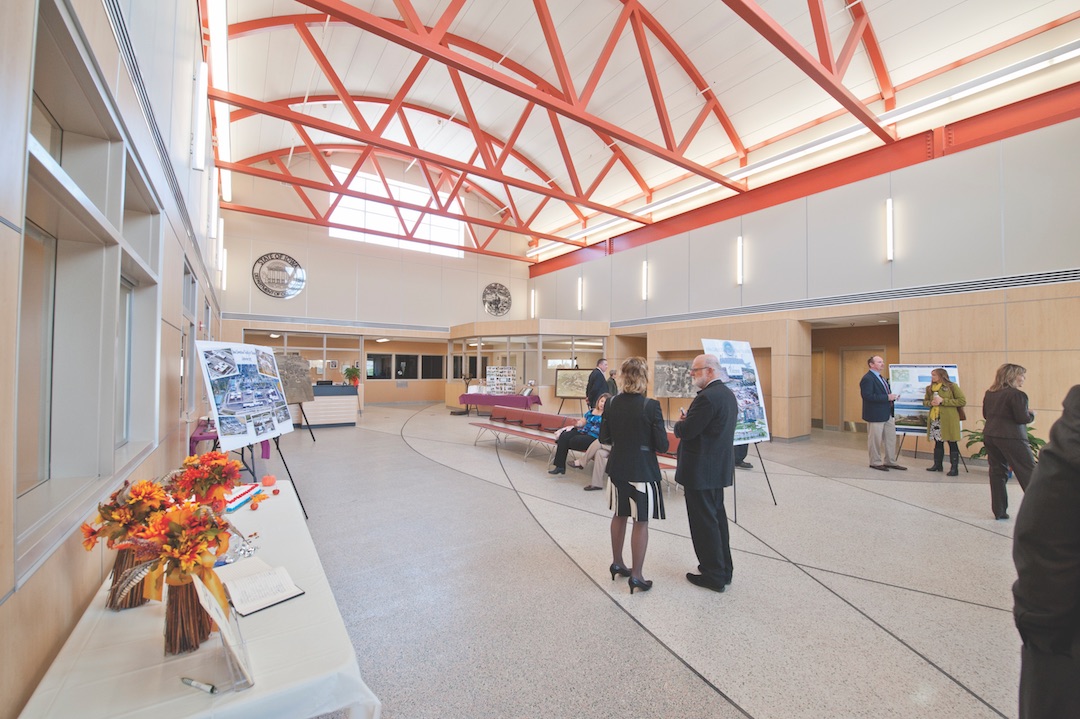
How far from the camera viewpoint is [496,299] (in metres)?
17.5

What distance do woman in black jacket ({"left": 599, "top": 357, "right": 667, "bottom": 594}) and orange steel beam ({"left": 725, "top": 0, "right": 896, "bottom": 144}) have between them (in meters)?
5.19

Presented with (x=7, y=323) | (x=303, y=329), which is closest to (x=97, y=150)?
(x=7, y=323)

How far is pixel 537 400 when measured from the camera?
11.3 metres

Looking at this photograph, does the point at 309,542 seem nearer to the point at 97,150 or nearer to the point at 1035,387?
the point at 97,150

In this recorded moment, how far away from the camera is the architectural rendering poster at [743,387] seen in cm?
473

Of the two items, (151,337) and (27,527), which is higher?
(151,337)

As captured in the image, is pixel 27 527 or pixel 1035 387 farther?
pixel 1035 387

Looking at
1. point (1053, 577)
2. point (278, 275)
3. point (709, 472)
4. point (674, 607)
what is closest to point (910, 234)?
point (709, 472)

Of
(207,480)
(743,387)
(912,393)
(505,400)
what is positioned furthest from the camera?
A: (505,400)

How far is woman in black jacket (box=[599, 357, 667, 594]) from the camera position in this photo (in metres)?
2.70

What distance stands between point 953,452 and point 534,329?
956 centimetres

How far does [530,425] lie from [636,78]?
25.8 ft

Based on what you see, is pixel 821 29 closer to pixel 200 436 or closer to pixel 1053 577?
pixel 1053 577

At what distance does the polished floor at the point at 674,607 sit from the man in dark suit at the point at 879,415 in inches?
51.4
